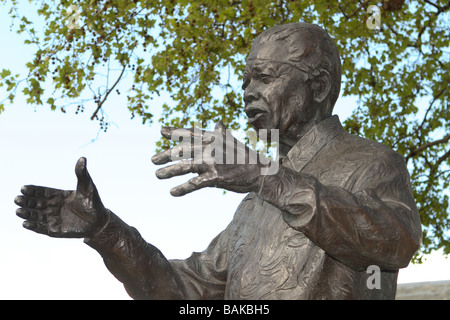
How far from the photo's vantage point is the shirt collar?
3958 millimetres

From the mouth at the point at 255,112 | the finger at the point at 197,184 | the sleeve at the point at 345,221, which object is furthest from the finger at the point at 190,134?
the mouth at the point at 255,112

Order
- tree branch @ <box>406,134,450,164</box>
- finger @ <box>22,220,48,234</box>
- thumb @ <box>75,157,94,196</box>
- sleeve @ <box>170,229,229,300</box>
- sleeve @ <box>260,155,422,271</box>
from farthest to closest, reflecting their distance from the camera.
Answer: tree branch @ <box>406,134,450,164</box>
sleeve @ <box>170,229,229,300</box>
finger @ <box>22,220,48,234</box>
thumb @ <box>75,157,94,196</box>
sleeve @ <box>260,155,422,271</box>

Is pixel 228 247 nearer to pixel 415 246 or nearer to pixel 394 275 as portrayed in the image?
pixel 394 275

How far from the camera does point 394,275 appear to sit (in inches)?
149

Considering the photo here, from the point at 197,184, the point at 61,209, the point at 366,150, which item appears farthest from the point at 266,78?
the point at 61,209

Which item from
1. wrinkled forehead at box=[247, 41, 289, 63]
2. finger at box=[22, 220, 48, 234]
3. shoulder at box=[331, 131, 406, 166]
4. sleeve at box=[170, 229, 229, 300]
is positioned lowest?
sleeve at box=[170, 229, 229, 300]

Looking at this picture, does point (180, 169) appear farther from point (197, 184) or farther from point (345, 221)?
point (345, 221)

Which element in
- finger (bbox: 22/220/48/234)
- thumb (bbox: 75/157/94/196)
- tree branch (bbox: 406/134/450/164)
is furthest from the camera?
tree branch (bbox: 406/134/450/164)

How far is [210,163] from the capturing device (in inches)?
124

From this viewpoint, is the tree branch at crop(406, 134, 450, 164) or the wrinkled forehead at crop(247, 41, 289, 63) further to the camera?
the tree branch at crop(406, 134, 450, 164)

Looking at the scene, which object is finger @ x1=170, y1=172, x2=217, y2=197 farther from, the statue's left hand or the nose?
the nose

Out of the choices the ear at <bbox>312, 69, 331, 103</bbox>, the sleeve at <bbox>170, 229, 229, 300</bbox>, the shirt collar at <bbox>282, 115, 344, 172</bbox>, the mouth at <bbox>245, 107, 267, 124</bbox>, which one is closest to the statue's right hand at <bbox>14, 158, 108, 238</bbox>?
the sleeve at <bbox>170, 229, 229, 300</bbox>

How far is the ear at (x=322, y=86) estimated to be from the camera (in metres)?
4.01
